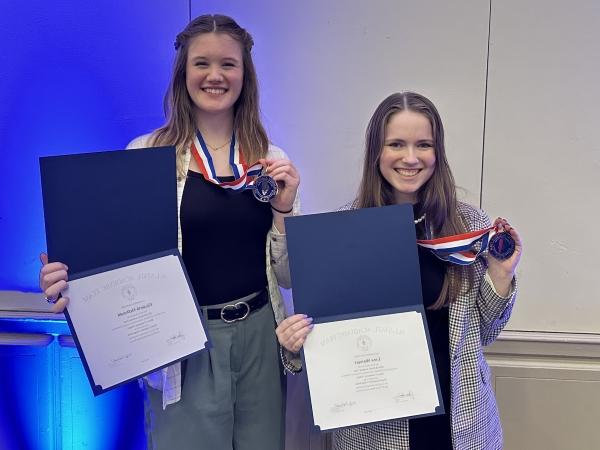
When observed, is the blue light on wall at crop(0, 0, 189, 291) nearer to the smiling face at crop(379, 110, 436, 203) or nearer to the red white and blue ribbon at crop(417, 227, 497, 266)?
the smiling face at crop(379, 110, 436, 203)

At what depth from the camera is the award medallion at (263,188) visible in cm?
122

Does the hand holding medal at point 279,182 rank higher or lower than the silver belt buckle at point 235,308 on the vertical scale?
higher

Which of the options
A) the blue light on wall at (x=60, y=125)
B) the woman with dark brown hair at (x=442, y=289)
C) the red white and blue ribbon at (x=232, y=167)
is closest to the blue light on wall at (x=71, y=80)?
the blue light on wall at (x=60, y=125)

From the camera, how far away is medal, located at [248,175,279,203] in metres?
1.22

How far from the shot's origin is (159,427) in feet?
4.28

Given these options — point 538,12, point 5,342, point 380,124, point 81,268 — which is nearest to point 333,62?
point 380,124

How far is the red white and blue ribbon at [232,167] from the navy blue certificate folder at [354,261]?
0.69ft

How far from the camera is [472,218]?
131cm

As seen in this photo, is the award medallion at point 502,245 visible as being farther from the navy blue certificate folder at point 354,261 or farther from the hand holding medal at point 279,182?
the hand holding medal at point 279,182

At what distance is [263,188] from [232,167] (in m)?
0.14

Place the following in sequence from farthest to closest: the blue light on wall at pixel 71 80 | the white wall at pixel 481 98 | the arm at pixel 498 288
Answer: the blue light on wall at pixel 71 80, the white wall at pixel 481 98, the arm at pixel 498 288

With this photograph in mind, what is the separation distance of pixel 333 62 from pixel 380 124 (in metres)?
0.58

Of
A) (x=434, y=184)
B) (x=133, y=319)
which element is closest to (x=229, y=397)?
(x=133, y=319)
